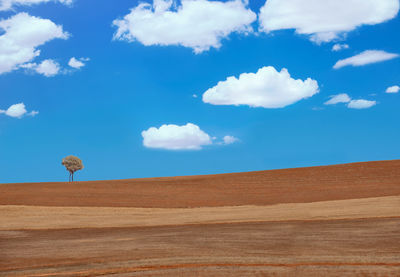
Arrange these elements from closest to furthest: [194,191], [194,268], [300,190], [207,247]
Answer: [194,268] < [207,247] < [300,190] < [194,191]

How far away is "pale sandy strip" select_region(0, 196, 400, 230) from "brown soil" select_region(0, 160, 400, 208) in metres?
3.70

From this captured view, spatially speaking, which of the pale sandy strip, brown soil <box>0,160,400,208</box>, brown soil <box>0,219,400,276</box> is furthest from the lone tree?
brown soil <box>0,219,400,276</box>

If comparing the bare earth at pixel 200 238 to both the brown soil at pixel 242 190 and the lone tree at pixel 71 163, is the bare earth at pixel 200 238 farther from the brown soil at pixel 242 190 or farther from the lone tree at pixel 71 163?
the lone tree at pixel 71 163

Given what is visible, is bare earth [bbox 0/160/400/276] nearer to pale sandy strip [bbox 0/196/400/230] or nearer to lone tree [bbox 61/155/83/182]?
pale sandy strip [bbox 0/196/400/230]

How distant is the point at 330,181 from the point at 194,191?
52.8ft

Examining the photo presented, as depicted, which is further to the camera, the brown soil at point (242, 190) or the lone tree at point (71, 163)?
the lone tree at point (71, 163)

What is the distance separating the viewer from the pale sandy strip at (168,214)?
24.2 meters

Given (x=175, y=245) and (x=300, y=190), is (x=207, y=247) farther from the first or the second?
(x=300, y=190)

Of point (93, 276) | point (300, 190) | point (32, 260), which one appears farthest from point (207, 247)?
point (300, 190)

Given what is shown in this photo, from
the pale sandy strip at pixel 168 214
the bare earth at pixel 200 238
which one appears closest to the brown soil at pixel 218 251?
the bare earth at pixel 200 238

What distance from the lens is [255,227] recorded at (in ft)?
65.1

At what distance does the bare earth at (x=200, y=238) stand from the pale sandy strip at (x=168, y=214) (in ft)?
0.30

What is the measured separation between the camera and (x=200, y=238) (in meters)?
17.0

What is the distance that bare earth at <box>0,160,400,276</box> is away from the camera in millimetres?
11320
